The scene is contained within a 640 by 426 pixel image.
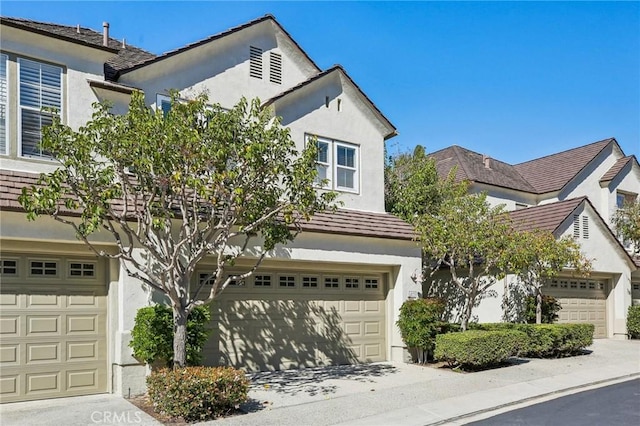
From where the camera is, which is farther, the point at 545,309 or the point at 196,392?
the point at 545,309

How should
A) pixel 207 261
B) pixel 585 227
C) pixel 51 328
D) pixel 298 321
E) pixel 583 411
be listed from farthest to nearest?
pixel 585 227
pixel 298 321
pixel 207 261
pixel 51 328
pixel 583 411

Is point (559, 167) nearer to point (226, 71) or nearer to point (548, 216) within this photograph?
point (548, 216)

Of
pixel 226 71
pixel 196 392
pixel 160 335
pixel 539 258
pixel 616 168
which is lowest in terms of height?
pixel 196 392

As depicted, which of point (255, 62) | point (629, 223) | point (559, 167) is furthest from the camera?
point (559, 167)

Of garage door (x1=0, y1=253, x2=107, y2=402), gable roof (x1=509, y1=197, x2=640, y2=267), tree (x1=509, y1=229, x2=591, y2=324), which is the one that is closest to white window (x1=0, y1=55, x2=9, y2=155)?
garage door (x1=0, y1=253, x2=107, y2=402)

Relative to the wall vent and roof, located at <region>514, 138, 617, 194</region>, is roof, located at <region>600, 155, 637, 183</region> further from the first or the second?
the wall vent

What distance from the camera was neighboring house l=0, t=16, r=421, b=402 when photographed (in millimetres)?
10328

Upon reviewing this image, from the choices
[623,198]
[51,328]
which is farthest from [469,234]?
[623,198]

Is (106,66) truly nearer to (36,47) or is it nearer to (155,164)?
(36,47)

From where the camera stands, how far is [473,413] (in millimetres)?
9781

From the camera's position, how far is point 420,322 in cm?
1432

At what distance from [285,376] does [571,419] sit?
5950mm

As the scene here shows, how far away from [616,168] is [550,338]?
1380cm

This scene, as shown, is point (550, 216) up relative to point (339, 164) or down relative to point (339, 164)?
down
